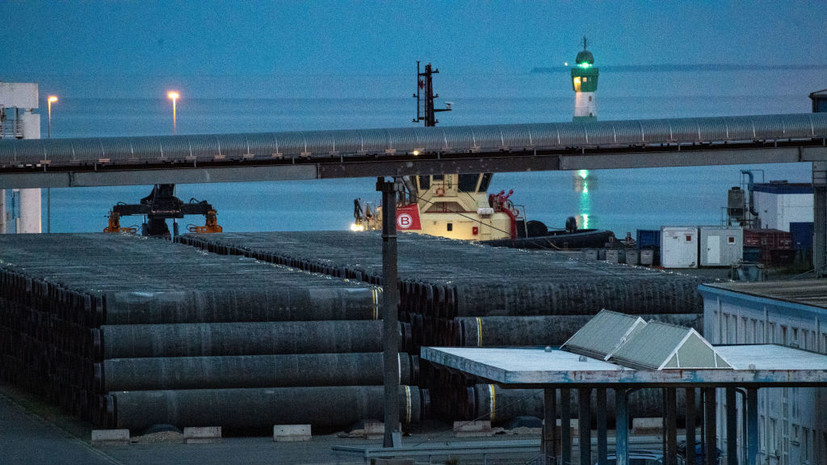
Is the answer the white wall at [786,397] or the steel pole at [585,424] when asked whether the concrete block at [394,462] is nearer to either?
the white wall at [786,397]

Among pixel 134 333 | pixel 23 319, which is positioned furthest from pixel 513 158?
pixel 23 319

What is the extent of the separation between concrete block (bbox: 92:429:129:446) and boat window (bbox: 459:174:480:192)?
40.6 metres

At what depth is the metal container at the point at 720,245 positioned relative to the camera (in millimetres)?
78812

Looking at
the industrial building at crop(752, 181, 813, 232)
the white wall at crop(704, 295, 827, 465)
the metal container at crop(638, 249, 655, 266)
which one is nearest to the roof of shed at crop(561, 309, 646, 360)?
the white wall at crop(704, 295, 827, 465)

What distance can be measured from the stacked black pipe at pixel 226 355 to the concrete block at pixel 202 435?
0.22 metres

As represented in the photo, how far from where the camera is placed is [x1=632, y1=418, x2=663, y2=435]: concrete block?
38622 mm

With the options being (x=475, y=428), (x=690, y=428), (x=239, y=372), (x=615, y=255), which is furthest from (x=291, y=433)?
(x=615, y=255)

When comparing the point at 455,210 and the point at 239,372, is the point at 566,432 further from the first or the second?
the point at 455,210

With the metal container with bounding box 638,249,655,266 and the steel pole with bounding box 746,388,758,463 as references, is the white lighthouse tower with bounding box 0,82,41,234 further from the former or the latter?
the steel pole with bounding box 746,388,758,463

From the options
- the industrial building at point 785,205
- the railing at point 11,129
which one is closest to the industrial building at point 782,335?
the railing at point 11,129

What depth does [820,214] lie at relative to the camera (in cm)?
6200

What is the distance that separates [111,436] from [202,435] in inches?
77.5

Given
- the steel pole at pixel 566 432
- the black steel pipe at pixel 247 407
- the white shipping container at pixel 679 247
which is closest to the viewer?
the steel pole at pixel 566 432

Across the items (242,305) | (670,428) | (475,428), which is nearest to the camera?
(670,428)
